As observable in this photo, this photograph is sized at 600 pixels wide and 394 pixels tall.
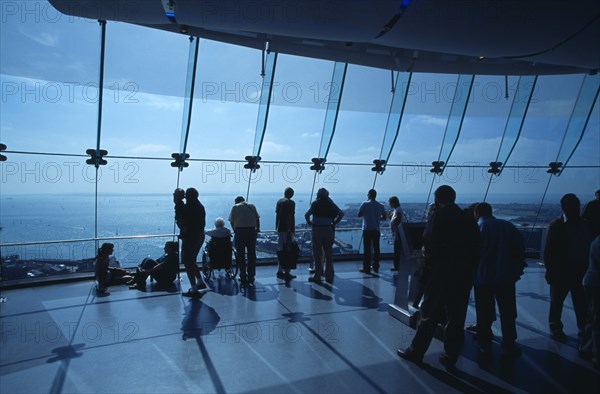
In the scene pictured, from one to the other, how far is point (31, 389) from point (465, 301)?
332 cm

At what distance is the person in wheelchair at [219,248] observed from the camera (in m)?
5.58

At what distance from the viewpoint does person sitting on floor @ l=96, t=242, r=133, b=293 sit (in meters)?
5.16

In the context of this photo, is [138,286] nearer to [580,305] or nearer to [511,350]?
[511,350]

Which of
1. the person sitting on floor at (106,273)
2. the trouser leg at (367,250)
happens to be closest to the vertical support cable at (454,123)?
the trouser leg at (367,250)

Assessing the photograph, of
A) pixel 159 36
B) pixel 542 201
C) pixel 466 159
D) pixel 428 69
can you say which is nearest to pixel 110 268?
pixel 159 36

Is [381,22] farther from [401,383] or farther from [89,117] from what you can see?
[89,117]

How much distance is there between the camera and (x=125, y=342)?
3.38m

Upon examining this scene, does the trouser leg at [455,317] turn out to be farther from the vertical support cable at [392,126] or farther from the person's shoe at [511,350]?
the vertical support cable at [392,126]

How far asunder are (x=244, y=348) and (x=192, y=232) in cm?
215

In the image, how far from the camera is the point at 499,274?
3152 mm

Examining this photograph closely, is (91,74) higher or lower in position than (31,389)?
higher

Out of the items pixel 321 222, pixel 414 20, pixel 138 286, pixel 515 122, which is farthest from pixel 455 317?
pixel 515 122

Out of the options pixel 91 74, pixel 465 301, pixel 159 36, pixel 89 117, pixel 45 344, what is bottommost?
pixel 45 344

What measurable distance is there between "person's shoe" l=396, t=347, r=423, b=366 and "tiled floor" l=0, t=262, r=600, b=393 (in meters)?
0.06
